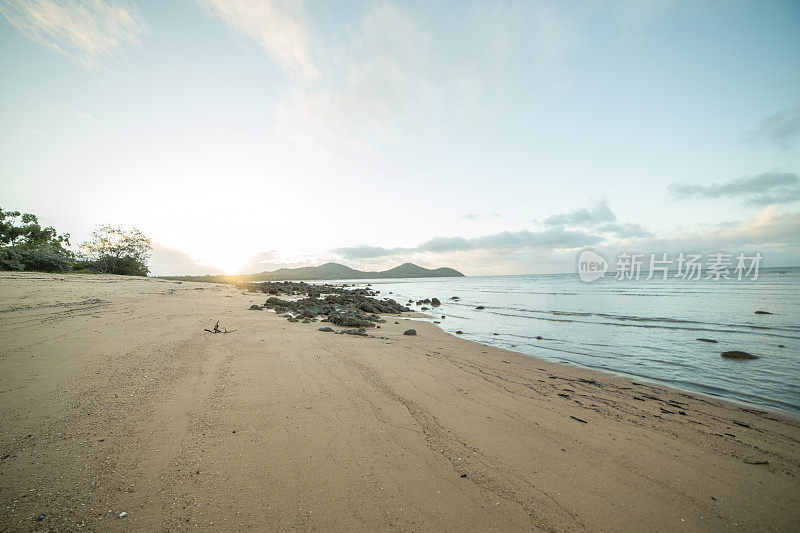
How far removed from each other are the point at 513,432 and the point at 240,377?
440 cm

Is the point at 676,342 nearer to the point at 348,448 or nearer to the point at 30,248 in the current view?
the point at 348,448

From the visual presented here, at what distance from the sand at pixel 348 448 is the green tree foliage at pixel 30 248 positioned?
84.8 feet

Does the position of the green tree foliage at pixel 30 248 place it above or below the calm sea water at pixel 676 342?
above

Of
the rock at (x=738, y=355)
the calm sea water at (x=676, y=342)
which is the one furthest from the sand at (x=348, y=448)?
the rock at (x=738, y=355)

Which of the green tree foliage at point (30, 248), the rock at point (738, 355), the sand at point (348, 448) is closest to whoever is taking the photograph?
the sand at point (348, 448)

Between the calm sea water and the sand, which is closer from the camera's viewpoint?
the sand

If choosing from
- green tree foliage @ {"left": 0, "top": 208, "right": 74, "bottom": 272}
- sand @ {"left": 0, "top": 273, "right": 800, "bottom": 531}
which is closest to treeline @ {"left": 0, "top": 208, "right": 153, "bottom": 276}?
green tree foliage @ {"left": 0, "top": 208, "right": 74, "bottom": 272}

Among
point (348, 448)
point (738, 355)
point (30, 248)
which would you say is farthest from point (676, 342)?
point (30, 248)

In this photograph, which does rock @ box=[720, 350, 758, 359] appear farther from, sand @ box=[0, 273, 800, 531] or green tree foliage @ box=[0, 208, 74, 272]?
green tree foliage @ box=[0, 208, 74, 272]

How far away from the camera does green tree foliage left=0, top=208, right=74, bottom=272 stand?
2194 centimetres

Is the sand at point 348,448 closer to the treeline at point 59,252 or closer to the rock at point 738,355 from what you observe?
the rock at point 738,355

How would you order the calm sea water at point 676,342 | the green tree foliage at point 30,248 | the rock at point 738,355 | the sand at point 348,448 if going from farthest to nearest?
1. the green tree foliage at point 30,248
2. the rock at point 738,355
3. the calm sea water at point 676,342
4. the sand at point 348,448

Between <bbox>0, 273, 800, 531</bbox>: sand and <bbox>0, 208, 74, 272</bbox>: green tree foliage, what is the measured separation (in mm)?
25857

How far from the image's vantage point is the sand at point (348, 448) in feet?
7.80
